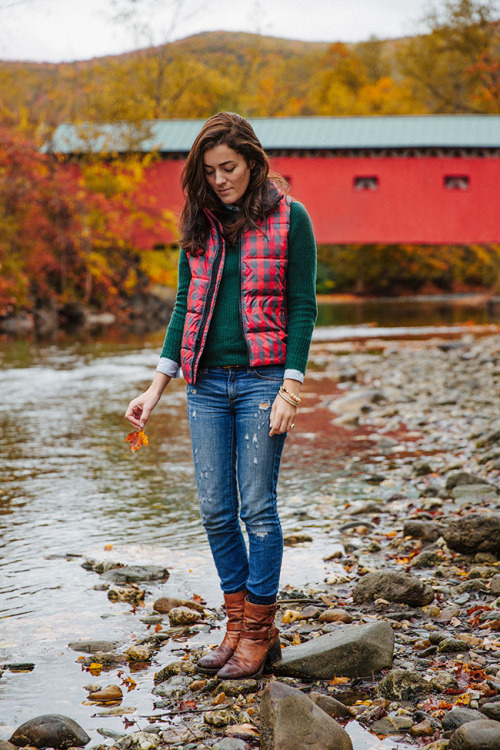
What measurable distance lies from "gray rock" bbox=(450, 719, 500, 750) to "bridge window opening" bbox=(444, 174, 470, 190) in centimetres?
2258

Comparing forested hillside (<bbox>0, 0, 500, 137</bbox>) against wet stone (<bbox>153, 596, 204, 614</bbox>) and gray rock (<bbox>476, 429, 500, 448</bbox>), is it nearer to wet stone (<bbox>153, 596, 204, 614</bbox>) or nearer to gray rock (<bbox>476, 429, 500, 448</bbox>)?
gray rock (<bbox>476, 429, 500, 448</bbox>)

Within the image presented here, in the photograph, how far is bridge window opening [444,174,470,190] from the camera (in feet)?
76.1

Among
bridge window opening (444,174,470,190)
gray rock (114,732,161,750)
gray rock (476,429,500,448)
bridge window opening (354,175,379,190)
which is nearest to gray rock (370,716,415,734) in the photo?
gray rock (114,732,161,750)

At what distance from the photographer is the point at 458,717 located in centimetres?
230

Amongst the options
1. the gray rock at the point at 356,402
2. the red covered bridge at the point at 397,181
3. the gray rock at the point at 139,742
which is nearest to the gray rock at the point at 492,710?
the gray rock at the point at 139,742

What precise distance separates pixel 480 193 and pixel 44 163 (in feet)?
44.8

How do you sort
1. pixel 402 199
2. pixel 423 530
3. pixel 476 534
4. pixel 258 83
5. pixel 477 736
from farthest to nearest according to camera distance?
pixel 258 83 < pixel 402 199 < pixel 423 530 < pixel 476 534 < pixel 477 736

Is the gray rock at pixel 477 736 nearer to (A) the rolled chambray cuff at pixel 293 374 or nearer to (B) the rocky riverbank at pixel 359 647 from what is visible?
(B) the rocky riverbank at pixel 359 647

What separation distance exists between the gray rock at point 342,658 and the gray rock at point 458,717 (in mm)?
418

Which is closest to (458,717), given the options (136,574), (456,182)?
(136,574)

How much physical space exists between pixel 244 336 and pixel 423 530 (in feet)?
7.22

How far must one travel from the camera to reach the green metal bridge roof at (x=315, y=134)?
76.3 ft

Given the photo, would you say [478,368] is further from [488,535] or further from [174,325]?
[174,325]

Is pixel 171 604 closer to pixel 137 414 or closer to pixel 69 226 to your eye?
pixel 137 414
